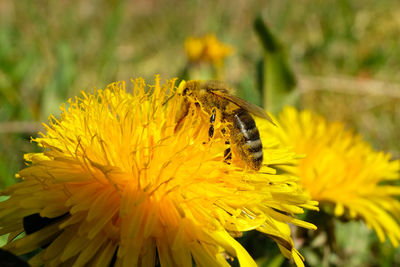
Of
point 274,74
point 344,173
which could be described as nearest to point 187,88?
point 344,173

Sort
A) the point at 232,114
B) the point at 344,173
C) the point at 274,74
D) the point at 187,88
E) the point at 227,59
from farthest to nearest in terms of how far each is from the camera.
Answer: the point at 227,59, the point at 274,74, the point at 344,173, the point at 187,88, the point at 232,114

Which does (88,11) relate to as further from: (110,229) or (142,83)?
(110,229)

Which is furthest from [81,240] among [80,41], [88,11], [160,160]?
[88,11]

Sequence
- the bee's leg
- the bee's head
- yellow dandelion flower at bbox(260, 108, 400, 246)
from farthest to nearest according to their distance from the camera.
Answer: yellow dandelion flower at bbox(260, 108, 400, 246) → the bee's head → the bee's leg

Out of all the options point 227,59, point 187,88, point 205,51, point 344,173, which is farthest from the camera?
point 227,59

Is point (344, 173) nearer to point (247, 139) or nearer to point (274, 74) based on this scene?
point (247, 139)

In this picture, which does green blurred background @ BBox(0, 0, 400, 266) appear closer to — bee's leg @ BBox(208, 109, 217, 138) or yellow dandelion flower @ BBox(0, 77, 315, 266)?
yellow dandelion flower @ BBox(0, 77, 315, 266)

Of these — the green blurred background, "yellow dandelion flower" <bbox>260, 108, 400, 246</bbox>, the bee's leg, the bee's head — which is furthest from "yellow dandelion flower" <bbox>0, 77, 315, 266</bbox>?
the green blurred background
